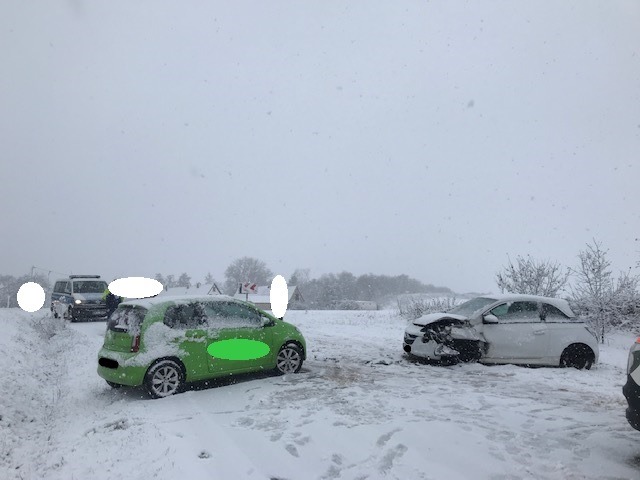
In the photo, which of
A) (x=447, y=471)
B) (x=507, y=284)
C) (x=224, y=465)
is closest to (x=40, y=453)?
(x=224, y=465)

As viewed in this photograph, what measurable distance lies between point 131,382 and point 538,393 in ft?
21.4

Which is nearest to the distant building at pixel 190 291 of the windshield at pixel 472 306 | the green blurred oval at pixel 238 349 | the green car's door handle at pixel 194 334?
the green car's door handle at pixel 194 334

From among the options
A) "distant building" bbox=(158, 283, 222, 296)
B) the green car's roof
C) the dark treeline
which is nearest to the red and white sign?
"distant building" bbox=(158, 283, 222, 296)

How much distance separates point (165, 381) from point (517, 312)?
751 cm

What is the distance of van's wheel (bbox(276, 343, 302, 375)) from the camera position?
29.3ft

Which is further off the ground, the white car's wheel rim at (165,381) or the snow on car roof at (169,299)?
the snow on car roof at (169,299)

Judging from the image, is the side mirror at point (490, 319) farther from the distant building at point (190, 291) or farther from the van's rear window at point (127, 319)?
the van's rear window at point (127, 319)

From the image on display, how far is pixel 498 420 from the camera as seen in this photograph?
6.12 meters

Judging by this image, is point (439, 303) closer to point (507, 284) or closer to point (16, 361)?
point (507, 284)

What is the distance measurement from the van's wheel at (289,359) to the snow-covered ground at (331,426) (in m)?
0.27

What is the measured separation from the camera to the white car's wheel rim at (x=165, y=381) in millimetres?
7309

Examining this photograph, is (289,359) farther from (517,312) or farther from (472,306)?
(517,312)

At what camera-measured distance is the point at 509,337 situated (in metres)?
10.2

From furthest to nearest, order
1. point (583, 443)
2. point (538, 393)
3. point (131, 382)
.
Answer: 1. point (538, 393)
2. point (131, 382)
3. point (583, 443)
